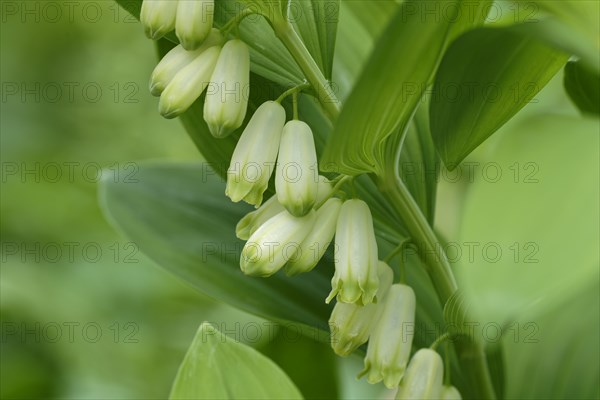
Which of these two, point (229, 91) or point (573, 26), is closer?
point (573, 26)

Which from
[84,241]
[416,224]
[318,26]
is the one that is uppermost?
[318,26]

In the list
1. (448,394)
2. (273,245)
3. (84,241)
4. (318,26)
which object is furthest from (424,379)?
(84,241)

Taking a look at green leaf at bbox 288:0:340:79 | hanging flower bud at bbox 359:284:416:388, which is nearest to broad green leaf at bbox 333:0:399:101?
green leaf at bbox 288:0:340:79

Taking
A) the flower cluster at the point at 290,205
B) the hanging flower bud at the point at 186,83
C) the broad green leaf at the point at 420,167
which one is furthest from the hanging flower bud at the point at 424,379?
the hanging flower bud at the point at 186,83

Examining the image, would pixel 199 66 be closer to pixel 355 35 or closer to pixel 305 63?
pixel 305 63

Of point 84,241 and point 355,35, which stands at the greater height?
point 355,35

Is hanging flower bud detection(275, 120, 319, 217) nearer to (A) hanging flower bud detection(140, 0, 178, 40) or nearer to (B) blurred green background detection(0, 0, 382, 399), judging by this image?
(A) hanging flower bud detection(140, 0, 178, 40)

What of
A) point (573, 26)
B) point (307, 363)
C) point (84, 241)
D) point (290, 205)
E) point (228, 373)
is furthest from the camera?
point (84, 241)

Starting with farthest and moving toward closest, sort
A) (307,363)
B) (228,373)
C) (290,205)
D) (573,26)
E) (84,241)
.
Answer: (84,241), (307,363), (228,373), (290,205), (573,26)

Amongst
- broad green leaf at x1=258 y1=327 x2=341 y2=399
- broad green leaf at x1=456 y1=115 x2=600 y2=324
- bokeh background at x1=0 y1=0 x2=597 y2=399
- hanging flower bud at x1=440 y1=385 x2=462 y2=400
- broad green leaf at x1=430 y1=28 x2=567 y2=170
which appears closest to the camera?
broad green leaf at x1=456 y1=115 x2=600 y2=324
